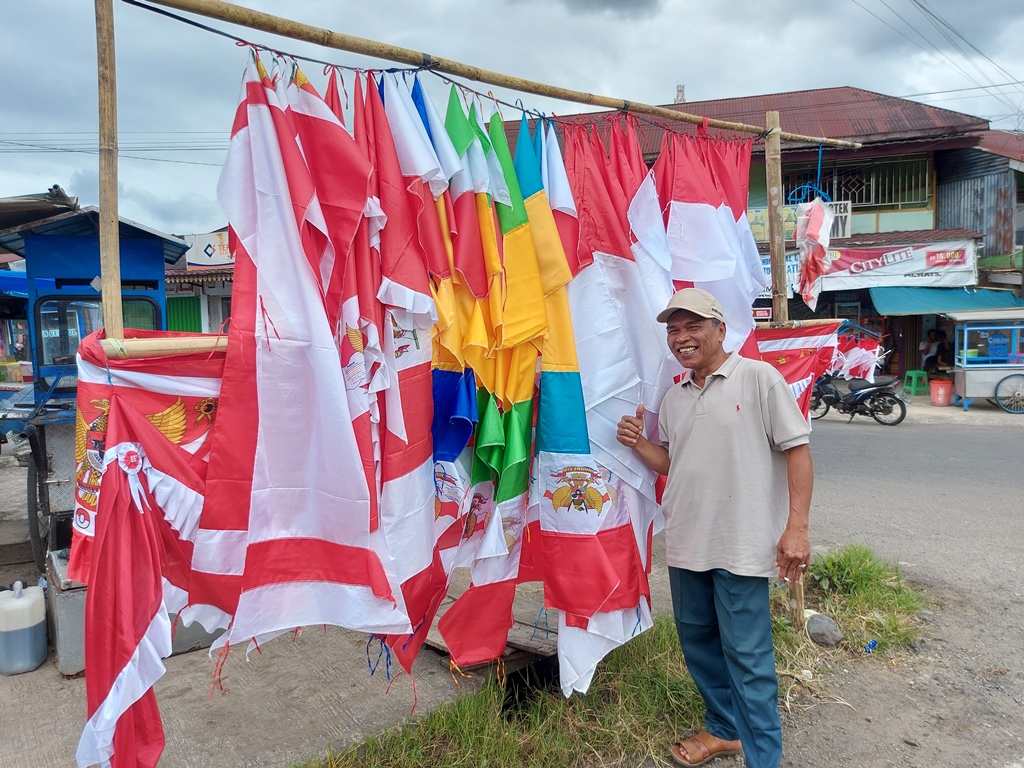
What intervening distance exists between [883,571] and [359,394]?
3.73 meters

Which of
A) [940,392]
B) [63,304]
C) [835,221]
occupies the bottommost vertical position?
[940,392]

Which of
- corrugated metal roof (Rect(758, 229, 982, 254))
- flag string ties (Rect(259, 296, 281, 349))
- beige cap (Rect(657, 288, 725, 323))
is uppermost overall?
corrugated metal roof (Rect(758, 229, 982, 254))

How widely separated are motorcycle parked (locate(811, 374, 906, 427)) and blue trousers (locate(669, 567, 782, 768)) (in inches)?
367

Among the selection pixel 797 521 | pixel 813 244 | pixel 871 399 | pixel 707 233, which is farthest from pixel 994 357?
pixel 797 521

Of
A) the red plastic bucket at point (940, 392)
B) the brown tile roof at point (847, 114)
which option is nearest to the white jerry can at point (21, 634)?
the red plastic bucket at point (940, 392)

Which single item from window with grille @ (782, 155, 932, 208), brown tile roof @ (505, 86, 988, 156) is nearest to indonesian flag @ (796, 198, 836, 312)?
brown tile roof @ (505, 86, 988, 156)

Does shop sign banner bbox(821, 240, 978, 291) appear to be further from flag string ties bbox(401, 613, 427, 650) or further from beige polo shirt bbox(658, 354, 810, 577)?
flag string ties bbox(401, 613, 427, 650)

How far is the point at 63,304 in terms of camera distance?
462 centimetres

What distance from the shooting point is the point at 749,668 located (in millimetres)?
2459

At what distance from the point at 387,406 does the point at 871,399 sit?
11.1 meters

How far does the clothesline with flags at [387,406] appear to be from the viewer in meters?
1.87

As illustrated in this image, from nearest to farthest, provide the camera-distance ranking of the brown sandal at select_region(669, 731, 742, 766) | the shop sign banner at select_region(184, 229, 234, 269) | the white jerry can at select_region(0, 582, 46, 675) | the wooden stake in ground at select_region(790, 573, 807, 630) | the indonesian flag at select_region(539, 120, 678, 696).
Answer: the indonesian flag at select_region(539, 120, 678, 696), the brown sandal at select_region(669, 731, 742, 766), the white jerry can at select_region(0, 582, 46, 675), the wooden stake in ground at select_region(790, 573, 807, 630), the shop sign banner at select_region(184, 229, 234, 269)

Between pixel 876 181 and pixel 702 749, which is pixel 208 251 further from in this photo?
pixel 702 749

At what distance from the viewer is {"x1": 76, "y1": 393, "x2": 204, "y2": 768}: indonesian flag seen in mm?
1762
